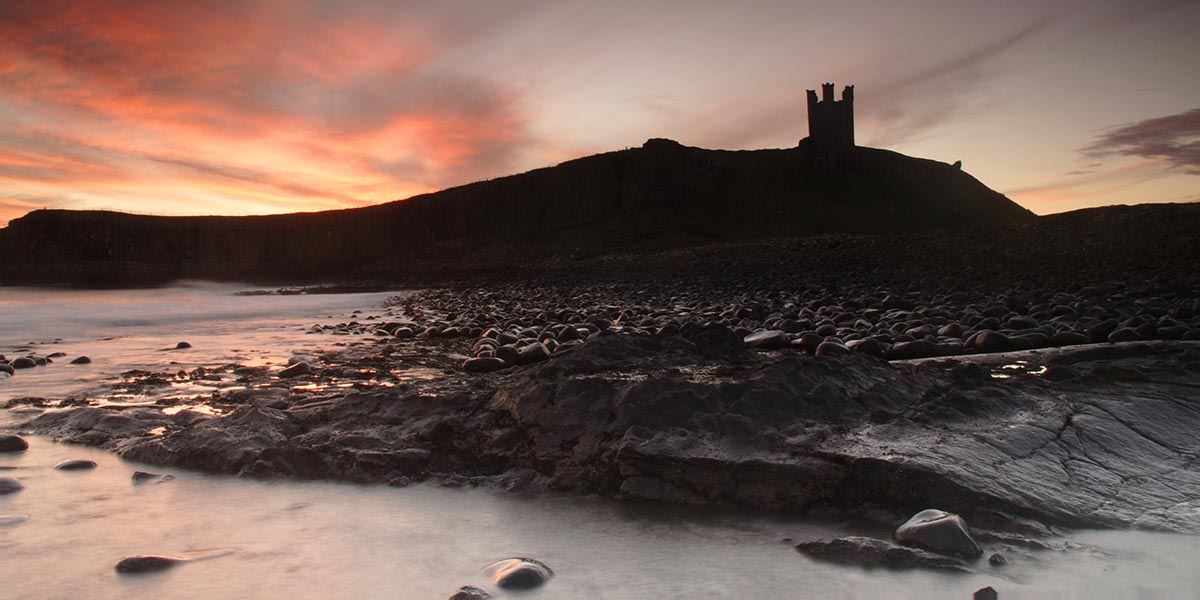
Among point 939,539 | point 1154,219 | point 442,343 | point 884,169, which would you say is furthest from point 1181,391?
point 884,169

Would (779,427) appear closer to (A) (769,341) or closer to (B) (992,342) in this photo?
(A) (769,341)

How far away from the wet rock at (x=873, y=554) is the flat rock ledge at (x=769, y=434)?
279 millimetres

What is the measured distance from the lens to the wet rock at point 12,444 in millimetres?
3053

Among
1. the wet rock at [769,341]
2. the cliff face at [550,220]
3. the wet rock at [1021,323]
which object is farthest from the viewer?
the cliff face at [550,220]

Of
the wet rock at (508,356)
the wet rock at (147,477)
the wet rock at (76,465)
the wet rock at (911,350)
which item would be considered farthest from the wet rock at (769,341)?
the wet rock at (76,465)

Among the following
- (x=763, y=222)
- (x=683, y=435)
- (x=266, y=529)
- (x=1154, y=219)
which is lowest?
(x=266, y=529)

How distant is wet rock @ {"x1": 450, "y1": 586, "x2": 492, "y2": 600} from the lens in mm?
1678

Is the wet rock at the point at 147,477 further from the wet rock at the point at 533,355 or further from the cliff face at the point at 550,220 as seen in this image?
the cliff face at the point at 550,220

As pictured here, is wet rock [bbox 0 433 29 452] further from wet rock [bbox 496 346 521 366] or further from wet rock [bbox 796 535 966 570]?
wet rock [bbox 796 535 966 570]

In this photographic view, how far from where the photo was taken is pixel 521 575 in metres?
1.78

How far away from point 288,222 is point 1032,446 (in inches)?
2550

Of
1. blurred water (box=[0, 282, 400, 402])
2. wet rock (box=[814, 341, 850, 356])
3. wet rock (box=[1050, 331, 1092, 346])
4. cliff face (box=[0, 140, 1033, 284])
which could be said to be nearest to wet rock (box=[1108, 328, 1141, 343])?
wet rock (box=[1050, 331, 1092, 346])

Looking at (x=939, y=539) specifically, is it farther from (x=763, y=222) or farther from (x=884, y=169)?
(x=884, y=169)

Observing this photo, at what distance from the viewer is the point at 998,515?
6.58ft
